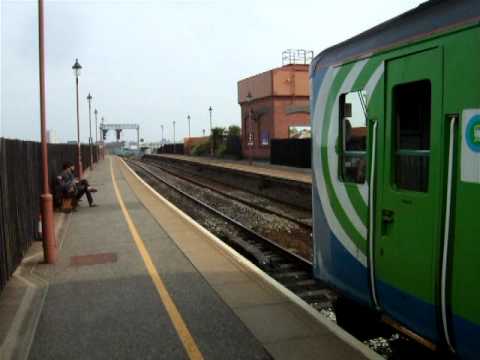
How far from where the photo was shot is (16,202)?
9.12m

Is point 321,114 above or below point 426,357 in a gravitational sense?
above

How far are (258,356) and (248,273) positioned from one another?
3077mm

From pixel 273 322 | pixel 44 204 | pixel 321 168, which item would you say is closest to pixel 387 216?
pixel 321 168

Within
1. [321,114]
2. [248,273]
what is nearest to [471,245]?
[321,114]

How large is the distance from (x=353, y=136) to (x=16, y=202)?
627 cm

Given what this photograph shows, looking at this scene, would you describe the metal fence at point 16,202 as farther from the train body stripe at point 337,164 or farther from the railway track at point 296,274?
the train body stripe at point 337,164

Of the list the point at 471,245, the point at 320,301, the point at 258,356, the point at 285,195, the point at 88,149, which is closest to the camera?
the point at 471,245

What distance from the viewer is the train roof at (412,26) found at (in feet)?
11.9

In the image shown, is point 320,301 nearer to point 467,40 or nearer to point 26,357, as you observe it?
point 26,357

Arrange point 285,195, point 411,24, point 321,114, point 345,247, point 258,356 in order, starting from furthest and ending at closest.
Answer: point 285,195
point 321,114
point 345,247
point 258,356
point 411,24

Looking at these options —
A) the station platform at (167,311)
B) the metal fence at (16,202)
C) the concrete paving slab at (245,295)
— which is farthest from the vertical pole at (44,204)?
the concrete paving slab at (245,295)

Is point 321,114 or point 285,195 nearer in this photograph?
point 321,114

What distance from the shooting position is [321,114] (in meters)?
5.86

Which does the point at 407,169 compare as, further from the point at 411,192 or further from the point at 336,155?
the point at 336,155
